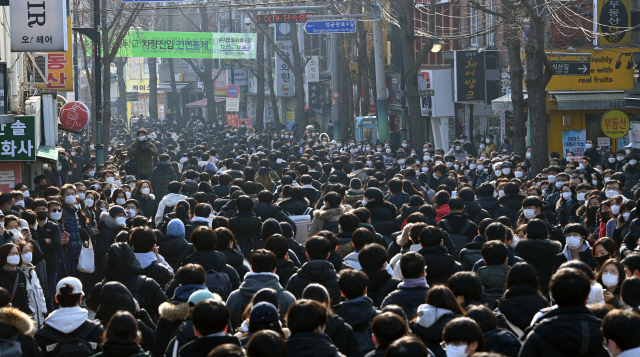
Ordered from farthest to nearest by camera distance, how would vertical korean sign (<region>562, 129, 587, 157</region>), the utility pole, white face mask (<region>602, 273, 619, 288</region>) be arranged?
1. the utility pole
2. vertical korean sign (<region>562, 129, 587, 157</region>)
3. white face mask (<region>602, 273, 619, 288</region>)

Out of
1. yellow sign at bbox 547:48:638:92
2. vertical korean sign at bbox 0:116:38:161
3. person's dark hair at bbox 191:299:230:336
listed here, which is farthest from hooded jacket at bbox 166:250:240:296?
yellow sign at bbox 547:48:638:92

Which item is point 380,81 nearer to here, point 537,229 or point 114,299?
point 537,229

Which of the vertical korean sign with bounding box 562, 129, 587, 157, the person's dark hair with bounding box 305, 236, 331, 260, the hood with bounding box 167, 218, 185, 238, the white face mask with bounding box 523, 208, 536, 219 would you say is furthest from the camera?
the vertical korean sign with bounding box 562, 129, 587, 157

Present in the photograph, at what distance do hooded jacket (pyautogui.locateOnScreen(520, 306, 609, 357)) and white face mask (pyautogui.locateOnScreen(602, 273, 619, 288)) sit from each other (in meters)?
1.87

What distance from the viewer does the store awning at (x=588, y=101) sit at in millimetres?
24234

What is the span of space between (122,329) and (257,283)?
5.60 feet

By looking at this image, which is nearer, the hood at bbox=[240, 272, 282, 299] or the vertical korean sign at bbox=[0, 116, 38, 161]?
the hood at bbox=[240, 272, 282, 299]

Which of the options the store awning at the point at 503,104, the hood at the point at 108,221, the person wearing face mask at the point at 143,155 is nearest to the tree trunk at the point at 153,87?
the store awning at the point at 503,104

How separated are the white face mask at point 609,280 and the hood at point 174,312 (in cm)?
308

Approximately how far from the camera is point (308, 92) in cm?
4900

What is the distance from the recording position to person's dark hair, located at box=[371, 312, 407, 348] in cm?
488

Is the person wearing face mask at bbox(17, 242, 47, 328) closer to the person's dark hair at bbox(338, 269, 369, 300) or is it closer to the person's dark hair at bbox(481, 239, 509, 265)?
the person's dark hair at bbox(338, 269, 369, 300)

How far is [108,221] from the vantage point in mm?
10359

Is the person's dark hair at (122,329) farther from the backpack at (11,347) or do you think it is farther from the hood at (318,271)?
the hood at (318,271)
